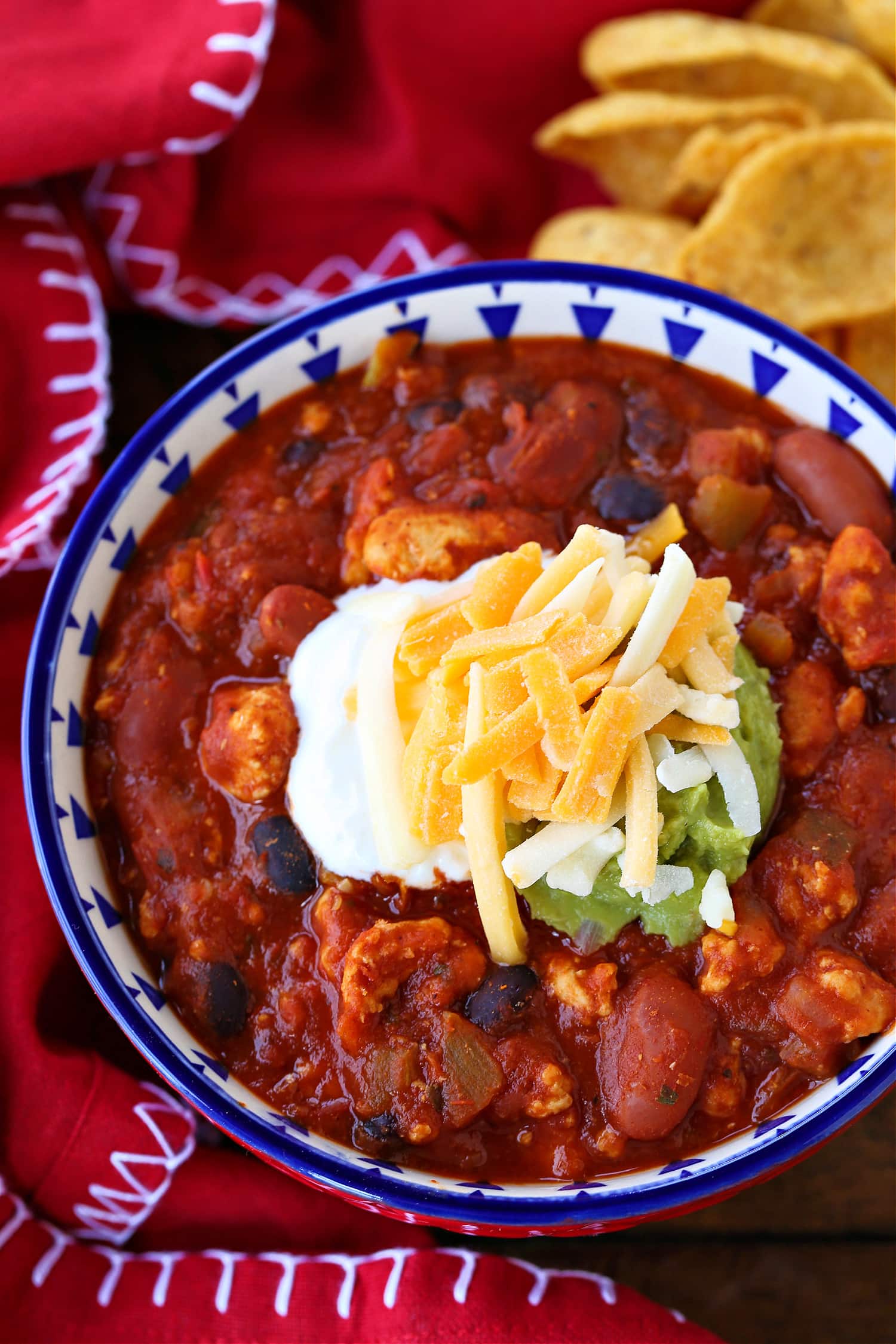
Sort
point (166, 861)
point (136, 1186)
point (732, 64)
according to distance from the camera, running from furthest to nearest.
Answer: point (732, 64) < point (136, 1186) < point (166, 861)

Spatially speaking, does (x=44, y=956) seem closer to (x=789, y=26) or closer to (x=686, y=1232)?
(x=686, y=1232)

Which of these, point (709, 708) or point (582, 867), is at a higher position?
point (709, 708)

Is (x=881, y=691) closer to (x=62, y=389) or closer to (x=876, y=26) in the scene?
(x=876, y=26)

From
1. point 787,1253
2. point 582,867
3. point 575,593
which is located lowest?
point 787,1253

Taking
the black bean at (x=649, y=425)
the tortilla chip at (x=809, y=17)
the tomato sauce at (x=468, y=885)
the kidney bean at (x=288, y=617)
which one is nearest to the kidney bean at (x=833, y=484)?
the tomato sauce at (x=468, y=885)

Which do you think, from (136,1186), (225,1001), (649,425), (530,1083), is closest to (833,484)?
(649,425)

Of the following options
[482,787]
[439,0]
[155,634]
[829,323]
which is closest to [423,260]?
[439,0]

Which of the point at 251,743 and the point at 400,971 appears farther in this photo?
the point at 251,743
